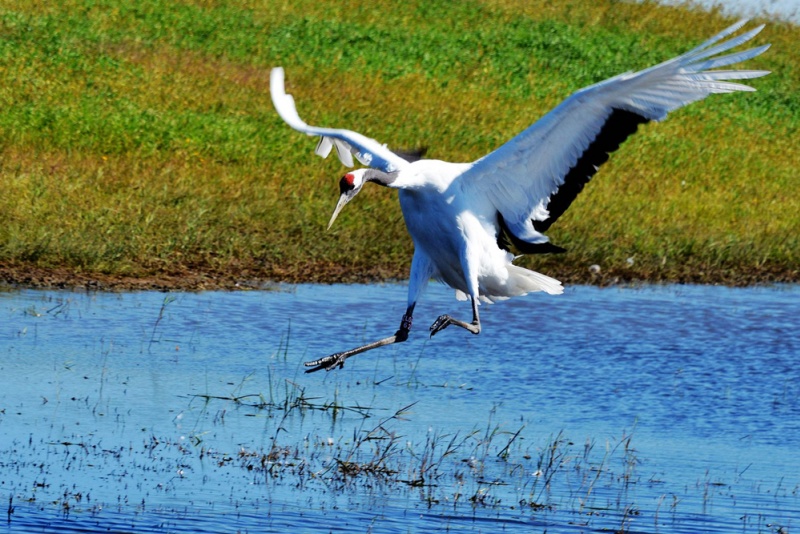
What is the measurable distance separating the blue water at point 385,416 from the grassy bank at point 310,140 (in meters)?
1.03

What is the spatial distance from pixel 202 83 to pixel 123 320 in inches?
378

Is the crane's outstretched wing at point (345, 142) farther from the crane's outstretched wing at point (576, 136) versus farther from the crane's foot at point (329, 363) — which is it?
the crane's foot at point (329, 363)

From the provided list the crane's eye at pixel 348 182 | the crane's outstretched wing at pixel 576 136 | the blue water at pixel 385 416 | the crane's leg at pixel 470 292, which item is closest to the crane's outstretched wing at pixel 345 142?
the crane's eye at pixel 348 182

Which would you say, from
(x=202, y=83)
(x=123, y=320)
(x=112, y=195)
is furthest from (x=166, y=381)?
(x=202, y=83)

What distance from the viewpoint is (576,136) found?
6910 mm

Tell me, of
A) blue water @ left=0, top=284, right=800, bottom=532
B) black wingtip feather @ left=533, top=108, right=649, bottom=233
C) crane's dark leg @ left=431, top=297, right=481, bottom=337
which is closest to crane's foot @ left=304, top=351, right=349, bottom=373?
blue water @ left=0, top=284, right=800, bottom=532

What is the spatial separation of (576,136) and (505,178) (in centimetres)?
55

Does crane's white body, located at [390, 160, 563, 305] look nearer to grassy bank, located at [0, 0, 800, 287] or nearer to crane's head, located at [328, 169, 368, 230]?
crane's head, located at [328, 169, 368, 230]

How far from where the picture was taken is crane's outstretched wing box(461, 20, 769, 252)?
21.0 feet

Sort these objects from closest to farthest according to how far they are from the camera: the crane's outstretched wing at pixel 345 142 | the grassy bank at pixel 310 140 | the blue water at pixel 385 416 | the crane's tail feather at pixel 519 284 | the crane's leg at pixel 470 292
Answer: the blue water at pixel 385 416
the crane's outstretched wing at pixel 345 142
the crane's leg at pixel 470 292
the crane's tail feather at pixel 519 284
the grassy bank at pixel 310 140

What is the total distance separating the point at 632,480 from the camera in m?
6.53

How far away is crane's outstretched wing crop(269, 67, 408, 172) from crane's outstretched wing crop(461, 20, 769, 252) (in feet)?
1.56

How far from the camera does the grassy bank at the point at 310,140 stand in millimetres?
11789

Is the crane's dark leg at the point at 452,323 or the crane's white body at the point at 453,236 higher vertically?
the crane's white body at the point at 453,236
